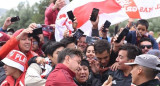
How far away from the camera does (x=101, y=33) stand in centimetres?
613

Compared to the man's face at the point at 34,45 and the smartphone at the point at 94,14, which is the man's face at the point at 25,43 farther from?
the smartphone at the point at 94,14

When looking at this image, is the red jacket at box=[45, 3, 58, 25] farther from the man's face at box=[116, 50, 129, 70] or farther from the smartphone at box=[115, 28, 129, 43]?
the man's face at box=[116, 50, 129, 70]

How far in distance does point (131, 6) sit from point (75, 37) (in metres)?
1.38

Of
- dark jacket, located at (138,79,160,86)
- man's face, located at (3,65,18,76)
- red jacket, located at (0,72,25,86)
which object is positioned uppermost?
man's face, located at (3,65,18,76)

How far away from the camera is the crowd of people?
372cm

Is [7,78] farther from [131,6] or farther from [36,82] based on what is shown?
[131,6]

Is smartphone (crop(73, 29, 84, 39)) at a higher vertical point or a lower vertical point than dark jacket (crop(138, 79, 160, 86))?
higher

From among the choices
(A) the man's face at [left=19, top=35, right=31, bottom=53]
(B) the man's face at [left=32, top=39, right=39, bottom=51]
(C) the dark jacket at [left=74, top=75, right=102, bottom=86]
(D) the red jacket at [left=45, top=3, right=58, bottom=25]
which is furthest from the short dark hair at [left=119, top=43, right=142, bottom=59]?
(D) the red jacket at [left=45, top=3, right=58, bottom=25]


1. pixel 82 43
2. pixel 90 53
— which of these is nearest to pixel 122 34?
pixel 90 53

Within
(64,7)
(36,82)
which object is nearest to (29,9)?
(64,7)

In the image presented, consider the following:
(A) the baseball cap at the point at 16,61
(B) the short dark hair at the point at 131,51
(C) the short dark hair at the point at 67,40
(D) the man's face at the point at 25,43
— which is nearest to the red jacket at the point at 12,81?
(A) the baseball cap at the point at 16,61

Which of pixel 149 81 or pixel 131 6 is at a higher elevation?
pixel 131 6

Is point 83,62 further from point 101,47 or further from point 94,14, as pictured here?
point 94,14

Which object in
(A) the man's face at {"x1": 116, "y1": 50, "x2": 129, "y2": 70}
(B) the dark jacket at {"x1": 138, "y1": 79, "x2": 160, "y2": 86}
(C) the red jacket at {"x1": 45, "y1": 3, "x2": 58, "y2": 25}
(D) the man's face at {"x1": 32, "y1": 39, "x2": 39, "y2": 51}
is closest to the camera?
Result: (B) the dark jacket at {"x1": 138, "y1": 79, "x2": 160, "y2": 86}
